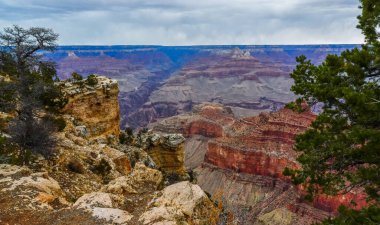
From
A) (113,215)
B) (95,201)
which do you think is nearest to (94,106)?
(95,201)

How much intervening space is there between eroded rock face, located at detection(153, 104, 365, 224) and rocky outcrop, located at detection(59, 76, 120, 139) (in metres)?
32.3

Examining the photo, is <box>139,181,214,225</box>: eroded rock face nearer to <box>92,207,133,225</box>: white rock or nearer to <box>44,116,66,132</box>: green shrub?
<box>92,207,133,225</box>: white rock

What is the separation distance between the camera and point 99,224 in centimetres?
1212

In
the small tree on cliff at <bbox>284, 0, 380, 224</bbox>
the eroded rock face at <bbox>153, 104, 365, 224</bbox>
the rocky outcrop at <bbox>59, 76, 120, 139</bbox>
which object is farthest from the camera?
the eroded rock face at <bbox>153, 104, 365, 224</bbox>

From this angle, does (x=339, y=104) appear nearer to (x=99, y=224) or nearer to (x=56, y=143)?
(x=99, y=224)

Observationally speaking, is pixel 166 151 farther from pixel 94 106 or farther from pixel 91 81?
pixel 91 81

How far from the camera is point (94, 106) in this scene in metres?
34.6

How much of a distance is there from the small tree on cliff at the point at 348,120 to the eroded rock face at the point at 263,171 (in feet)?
130

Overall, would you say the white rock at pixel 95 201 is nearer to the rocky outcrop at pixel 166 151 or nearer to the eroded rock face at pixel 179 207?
the eroded rock face at pixel 179 207

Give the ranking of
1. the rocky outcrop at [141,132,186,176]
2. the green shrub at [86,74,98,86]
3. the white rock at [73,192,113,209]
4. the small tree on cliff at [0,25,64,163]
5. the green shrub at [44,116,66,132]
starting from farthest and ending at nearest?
the rocky outcrop at [141,132,186,176], the green shrub at [86,74,98,86], the green shrub at [44,116,66,132], the small tree on cliff at [0,25,64,163], the white rock at [73,192,113,209]

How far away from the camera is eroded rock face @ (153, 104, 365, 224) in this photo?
57.2m

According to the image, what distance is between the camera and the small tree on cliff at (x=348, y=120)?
1322 centimetres

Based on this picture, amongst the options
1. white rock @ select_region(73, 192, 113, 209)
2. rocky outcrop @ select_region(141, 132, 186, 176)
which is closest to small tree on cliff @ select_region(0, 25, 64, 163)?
white rock @ select_region(73, 192, 113, 209)

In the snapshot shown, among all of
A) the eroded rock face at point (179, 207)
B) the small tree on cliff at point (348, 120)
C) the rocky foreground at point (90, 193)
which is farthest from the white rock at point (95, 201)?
the small tree on cliff at point (348, 120)
